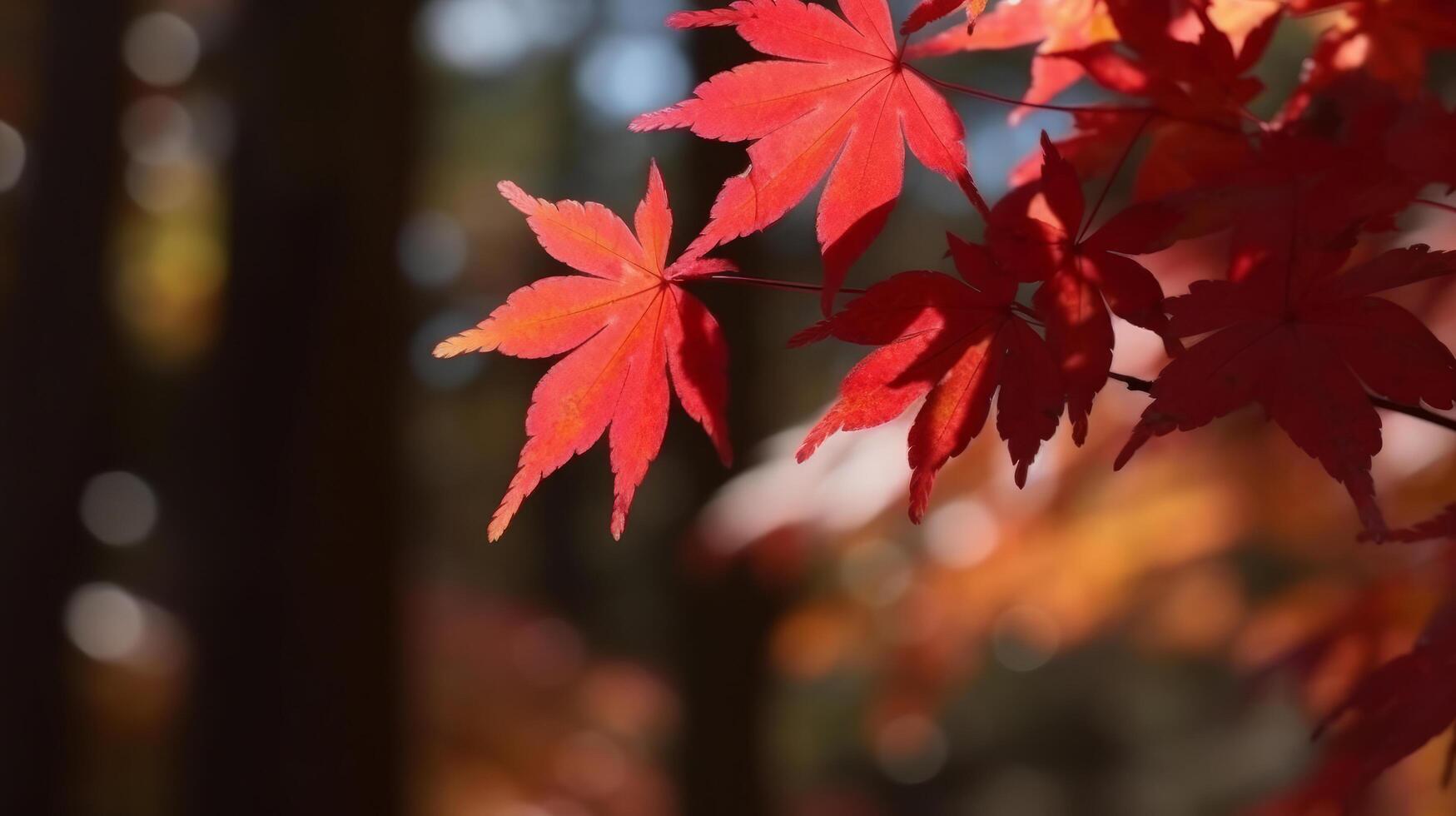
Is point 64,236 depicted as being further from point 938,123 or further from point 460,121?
point 460,121

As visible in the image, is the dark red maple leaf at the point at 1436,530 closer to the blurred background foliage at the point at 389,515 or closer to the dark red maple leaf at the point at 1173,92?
the dark red maple leaf at the point at 1173,92

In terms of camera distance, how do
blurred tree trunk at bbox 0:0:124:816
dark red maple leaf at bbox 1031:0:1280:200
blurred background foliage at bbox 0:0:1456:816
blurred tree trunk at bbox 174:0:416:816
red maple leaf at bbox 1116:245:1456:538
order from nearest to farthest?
1. red maple leaf at bbox 1116:245:1456:538
2. dark red maple leaf at bbox 1031:0:1280:200
3. blurred background foliage at bbox 0:0:1456:816
4. blurred tree trunk at bbox 174:0:416:816
5. blurred tree trunk at bbox 0:0:124:816

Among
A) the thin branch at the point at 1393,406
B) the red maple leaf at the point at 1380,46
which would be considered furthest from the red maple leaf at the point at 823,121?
the red maple leaf at the point at 1380,46

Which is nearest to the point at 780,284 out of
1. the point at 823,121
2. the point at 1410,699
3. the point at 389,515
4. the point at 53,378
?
the point at 823,121

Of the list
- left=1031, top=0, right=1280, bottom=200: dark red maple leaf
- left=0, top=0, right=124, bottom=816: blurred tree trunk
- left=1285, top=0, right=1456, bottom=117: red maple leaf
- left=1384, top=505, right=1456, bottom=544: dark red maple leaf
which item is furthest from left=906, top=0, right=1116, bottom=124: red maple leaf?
left=0, top=0, right=124, bottom=816: blurred tree trunk

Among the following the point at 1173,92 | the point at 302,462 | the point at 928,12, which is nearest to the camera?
the point at 928,12

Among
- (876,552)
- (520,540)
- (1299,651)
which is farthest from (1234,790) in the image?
(1299,651)

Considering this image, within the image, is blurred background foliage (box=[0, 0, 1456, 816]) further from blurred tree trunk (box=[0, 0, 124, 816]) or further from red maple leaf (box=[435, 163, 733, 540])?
red maple leaf (box=[435, 163, 733, 540])

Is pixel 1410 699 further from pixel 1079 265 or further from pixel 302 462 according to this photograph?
pixel 302 462
